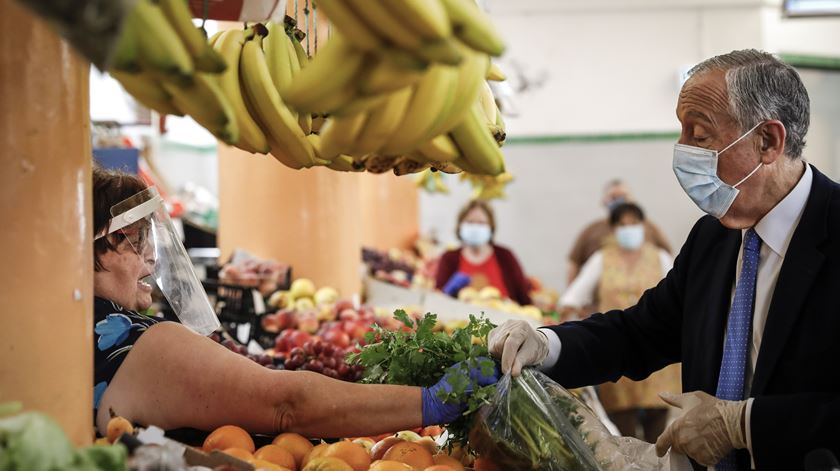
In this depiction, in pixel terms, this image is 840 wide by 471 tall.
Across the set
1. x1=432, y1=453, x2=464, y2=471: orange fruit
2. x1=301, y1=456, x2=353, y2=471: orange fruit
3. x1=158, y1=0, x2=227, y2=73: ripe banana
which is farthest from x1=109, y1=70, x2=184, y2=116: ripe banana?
x1=432, y1=453, x2=464, y2=471: orange fruit

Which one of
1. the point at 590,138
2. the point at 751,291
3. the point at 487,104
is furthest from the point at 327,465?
the point at 590,138

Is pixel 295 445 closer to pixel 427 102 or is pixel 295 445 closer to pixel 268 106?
pixel 268 106

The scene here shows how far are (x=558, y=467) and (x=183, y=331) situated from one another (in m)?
1.10

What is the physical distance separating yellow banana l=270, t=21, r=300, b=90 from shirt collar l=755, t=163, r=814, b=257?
1.43 meters

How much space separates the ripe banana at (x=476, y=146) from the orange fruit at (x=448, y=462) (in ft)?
2.71

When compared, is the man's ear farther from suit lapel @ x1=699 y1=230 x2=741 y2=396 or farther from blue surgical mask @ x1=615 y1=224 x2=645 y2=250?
blue surgical mask @ x1=615 y1=224 x2=645 y2=250

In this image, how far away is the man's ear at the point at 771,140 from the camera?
253 centimetres

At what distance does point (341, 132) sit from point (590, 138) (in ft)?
35.8

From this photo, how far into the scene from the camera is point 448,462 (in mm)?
2373

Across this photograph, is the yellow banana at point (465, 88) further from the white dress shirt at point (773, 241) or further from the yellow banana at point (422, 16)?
the white dress shirt at point (773, 241)

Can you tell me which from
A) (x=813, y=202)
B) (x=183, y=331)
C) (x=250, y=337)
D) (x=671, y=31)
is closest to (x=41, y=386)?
(x=183, y=331)

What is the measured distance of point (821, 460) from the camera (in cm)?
196

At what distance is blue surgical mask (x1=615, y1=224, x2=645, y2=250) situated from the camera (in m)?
7.27

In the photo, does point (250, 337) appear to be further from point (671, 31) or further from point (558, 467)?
point (671, 31)
